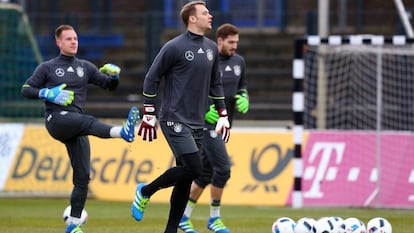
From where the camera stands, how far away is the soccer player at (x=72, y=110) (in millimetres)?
12797

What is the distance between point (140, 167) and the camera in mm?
20047

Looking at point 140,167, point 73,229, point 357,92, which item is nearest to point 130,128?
point 73,229

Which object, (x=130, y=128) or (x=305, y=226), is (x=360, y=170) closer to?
(x=305, y=226)

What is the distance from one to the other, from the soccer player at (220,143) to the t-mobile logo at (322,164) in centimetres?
457

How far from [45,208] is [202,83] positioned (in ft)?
22.8

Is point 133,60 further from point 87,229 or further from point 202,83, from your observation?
point 202,83

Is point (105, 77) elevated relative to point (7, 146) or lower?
elevated

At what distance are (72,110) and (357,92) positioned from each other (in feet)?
35.0

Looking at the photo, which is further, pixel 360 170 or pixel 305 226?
pixel 360 170

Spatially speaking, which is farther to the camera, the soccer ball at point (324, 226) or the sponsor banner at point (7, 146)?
the sponsor banner at point (7, 146)

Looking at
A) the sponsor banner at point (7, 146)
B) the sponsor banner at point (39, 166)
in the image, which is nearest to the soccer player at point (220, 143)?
the sponsor banner at point (39, 166)

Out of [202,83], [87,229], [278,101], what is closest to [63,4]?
[278,101]

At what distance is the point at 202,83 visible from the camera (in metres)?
12.0

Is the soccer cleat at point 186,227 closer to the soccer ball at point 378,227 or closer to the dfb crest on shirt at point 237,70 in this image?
the dfb crest on shirt at point 237,70
